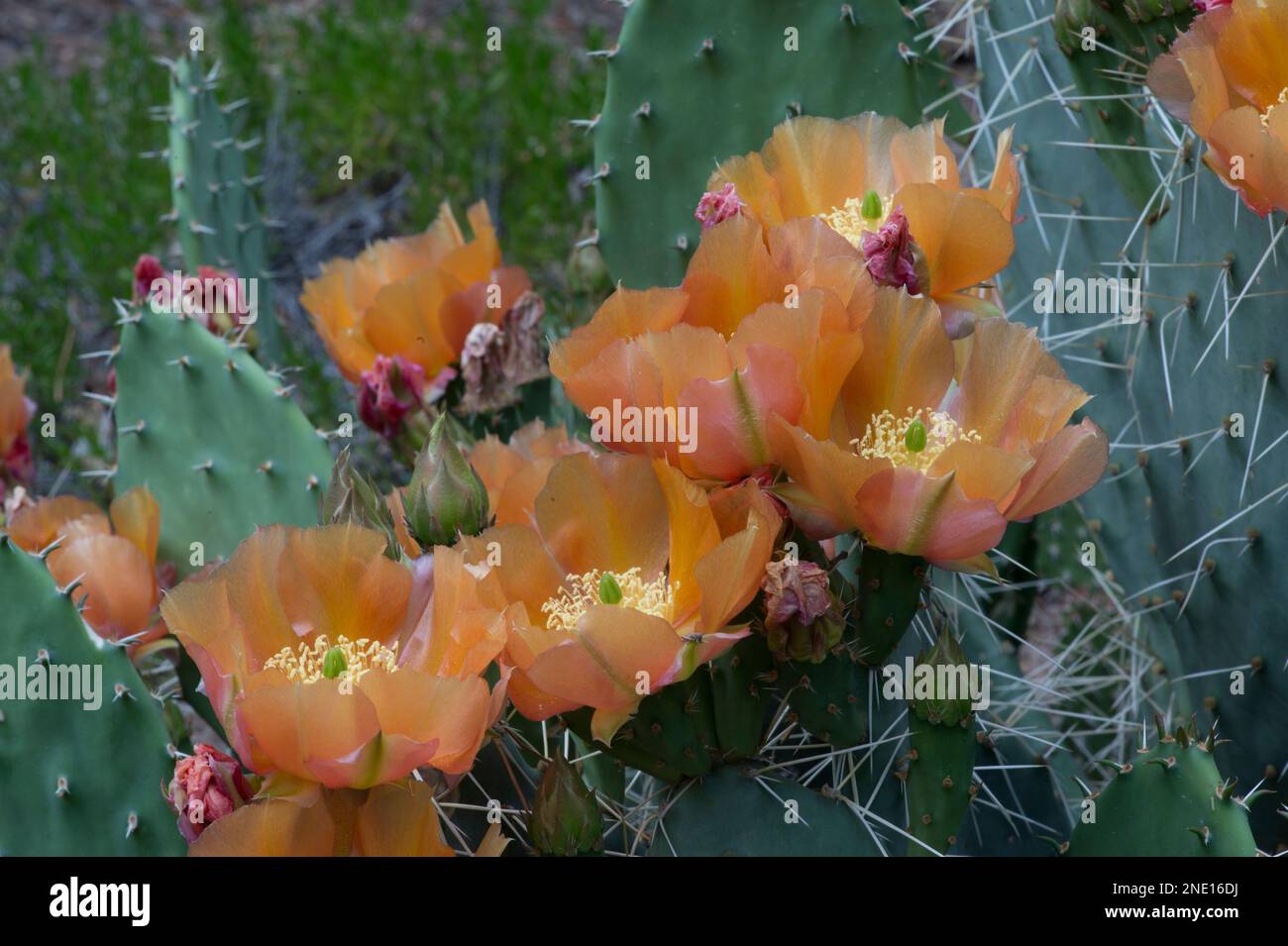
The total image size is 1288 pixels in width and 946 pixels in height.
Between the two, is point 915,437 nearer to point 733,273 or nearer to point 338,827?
point 733,273

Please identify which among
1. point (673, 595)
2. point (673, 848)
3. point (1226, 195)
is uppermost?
point (1226, 195)

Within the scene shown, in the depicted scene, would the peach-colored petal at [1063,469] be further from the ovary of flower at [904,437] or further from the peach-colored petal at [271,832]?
the peach-colored petal at [271,832]

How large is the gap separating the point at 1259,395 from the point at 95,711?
0.89 metres

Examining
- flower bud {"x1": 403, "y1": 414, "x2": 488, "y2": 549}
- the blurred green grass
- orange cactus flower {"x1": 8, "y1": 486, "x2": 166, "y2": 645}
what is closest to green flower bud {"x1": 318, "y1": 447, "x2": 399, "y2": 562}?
flower bud {"x1": 403, "y1": 414, "x2": 488, "y2": 549}

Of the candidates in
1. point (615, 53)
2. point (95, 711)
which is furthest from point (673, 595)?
point (615, 53)

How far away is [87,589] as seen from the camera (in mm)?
1188

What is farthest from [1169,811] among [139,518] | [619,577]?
[139,518]

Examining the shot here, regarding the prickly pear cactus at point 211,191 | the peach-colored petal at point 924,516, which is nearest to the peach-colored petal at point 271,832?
the peach-colored petal at point 924,516

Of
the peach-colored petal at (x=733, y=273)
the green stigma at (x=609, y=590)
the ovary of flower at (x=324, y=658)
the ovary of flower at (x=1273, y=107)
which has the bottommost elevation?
the ovary of flower at (x=324, y=658)

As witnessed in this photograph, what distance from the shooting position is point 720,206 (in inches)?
36.3

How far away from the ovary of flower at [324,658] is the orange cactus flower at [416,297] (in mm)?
578

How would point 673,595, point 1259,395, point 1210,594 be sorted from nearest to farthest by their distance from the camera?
point 673,595, point 1259,395, point 1210,594

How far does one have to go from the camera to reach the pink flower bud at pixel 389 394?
136cm
